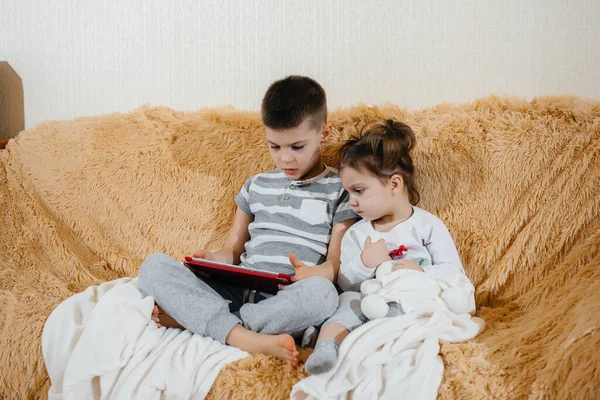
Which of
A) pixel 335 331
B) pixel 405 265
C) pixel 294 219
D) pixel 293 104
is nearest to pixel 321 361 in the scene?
pixel 335 331

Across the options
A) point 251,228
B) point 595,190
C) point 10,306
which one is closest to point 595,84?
point 595,190

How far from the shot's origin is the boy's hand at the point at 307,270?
1463 mm

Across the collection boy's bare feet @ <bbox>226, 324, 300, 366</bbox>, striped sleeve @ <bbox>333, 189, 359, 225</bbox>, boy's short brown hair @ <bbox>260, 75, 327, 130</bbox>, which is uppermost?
boy's short brown hair @ <bbox>260, 75, 327, 130</bbox>

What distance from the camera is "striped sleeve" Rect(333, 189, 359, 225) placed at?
5.37 ft

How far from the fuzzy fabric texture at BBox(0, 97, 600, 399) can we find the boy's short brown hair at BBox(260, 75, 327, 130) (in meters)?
0.18

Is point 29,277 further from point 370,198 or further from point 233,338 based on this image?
point 370,198

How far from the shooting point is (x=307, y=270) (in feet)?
4.89

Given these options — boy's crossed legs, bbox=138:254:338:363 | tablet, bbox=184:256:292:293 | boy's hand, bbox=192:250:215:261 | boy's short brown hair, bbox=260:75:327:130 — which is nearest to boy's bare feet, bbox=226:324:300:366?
boy's crossed legs, bbox=138:254:338:363

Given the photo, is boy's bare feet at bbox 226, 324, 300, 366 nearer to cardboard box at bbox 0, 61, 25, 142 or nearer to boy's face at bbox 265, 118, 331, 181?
boy's face at bbox 265, 118, 331, 181

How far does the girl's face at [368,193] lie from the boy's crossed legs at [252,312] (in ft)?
0.87

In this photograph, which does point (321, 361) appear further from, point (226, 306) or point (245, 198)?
point (245, 198)

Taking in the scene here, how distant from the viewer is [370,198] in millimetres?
1521

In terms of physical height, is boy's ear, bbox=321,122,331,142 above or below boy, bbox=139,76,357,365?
above

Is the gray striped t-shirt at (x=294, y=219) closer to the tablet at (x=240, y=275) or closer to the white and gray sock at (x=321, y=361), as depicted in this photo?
the tablet at (x=240, y=275)
